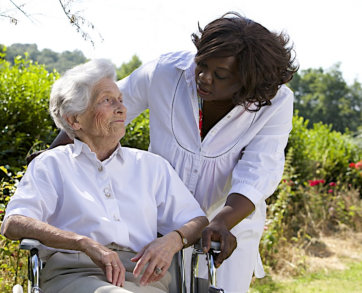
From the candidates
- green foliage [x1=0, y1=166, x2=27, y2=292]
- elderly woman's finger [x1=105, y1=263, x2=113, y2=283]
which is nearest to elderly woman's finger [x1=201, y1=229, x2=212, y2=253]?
elderly woman's finger [x1=105, y1=263, x2=113, y2=283]

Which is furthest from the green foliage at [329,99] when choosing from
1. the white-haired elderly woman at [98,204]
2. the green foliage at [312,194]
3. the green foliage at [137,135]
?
the white-haired elderly woman at [98,204]

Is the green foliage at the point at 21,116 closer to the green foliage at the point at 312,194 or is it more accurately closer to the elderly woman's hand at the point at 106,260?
the elderly woman's hand at the point at 106,260

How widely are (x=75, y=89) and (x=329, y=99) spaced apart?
47549 millimetres

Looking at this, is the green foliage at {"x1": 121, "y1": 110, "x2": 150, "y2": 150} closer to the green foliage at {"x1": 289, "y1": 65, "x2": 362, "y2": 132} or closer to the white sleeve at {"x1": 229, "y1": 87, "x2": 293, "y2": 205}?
the white sleeve at {"x1": 229, "y1": 87, "x2": 293, "y2": 205}

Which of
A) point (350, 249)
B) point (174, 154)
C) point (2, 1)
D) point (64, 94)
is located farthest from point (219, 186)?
point (350, 249)

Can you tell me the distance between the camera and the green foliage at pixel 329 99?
45.0m

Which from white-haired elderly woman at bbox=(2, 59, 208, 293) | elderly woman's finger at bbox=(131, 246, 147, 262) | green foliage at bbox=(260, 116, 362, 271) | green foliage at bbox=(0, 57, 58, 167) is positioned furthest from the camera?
green foliage at bbox=(260, 116, 362, 271)

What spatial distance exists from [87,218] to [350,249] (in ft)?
16.7

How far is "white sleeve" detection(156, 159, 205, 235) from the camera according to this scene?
2.42m

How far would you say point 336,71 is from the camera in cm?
5078

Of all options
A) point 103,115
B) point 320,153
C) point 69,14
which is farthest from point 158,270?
point 320,153

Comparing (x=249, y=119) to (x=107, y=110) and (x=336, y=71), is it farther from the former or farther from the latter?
(x=336, y=71)

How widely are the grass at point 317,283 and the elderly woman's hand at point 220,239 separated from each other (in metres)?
2.78

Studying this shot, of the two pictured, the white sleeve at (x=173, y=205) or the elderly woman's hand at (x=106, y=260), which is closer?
the elderly woman's hand at (x=106, y=260)
